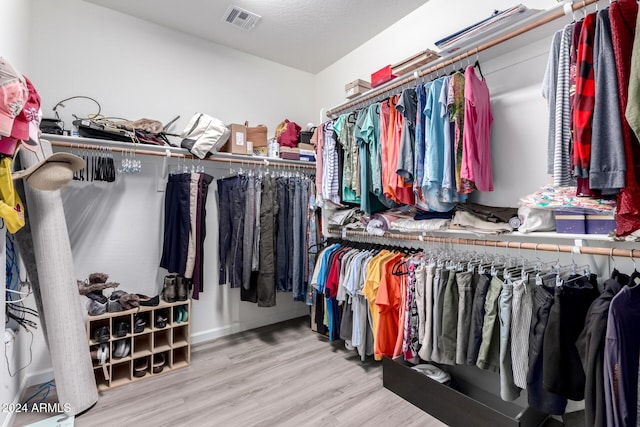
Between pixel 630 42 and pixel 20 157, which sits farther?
pixel 20 157

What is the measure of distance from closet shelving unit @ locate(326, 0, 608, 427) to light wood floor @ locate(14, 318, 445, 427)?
10 cm

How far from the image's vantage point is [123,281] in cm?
253

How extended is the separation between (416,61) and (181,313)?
2565mm

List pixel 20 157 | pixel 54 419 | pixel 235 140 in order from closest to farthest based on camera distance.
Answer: pixel 20 157
pixel 54 419
pixel 235 140

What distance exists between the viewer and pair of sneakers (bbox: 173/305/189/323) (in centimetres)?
242

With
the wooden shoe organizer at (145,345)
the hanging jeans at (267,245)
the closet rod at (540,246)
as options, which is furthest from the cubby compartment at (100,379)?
the closet rod at (540,246)

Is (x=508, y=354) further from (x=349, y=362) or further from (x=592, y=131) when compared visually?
(x=349, y=362)

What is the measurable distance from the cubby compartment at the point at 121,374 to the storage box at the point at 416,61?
2.91 meters

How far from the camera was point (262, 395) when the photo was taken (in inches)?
80.6

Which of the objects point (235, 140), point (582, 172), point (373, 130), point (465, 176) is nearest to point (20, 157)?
point (235, 140)

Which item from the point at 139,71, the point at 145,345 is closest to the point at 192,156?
the point at 139,71

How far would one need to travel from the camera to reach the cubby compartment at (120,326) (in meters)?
2.14

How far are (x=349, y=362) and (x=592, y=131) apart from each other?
216 centimetres

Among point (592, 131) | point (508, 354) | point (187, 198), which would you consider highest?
point (592, 131)
